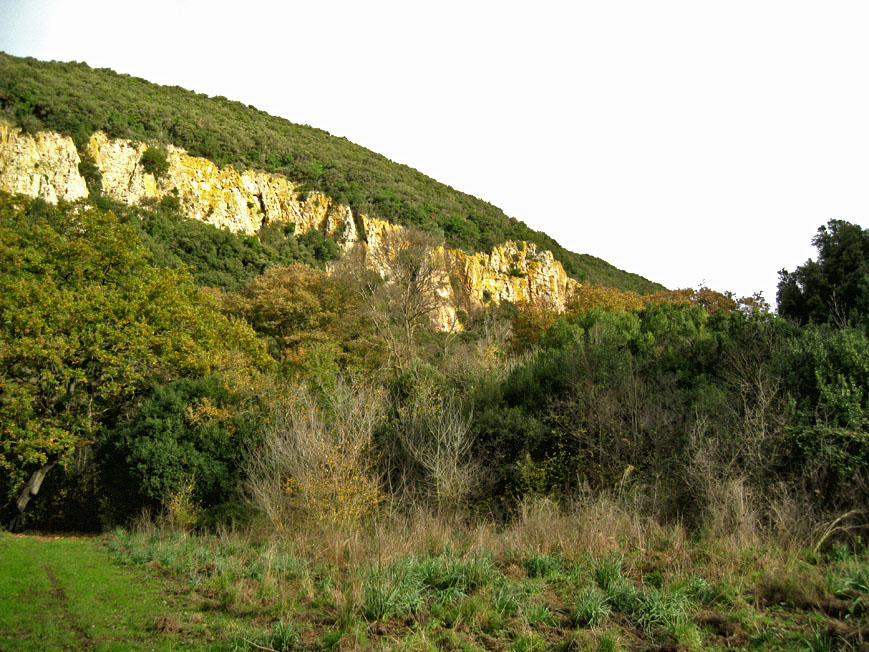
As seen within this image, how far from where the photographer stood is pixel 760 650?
492 centimetres

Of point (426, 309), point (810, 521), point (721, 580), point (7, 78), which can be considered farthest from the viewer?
point (7, 78)

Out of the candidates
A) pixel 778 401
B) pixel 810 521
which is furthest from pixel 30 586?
pixel 778 401

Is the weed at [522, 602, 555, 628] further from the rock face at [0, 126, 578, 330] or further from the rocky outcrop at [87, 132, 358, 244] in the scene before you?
the rocky outcrop at [87, 132, 358, 244]

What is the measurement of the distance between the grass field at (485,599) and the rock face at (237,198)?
1905 centimetres

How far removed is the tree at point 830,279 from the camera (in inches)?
685

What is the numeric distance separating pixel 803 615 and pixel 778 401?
6.77 metres

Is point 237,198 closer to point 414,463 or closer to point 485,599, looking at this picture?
point 414,463

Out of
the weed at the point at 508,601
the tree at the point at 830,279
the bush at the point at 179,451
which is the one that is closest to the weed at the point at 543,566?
the weed at the point at 508,601

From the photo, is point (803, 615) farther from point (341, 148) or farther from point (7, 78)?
point (341, 148)

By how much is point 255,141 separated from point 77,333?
50597 mm

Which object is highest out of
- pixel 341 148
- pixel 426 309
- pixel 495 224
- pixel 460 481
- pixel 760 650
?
pixel 341 148

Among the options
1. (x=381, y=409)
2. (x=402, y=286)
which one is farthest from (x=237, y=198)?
(x=381, y=409)

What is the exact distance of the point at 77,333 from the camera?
53.3 feet

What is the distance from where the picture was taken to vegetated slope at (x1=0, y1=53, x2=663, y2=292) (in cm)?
4206
